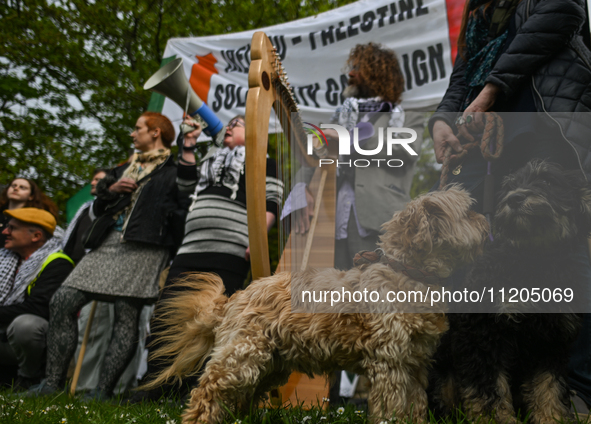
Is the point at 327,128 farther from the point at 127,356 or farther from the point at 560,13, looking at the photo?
the point at 127,356

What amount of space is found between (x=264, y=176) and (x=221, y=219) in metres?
1.19

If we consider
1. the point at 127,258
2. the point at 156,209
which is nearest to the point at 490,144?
the point at 156,209

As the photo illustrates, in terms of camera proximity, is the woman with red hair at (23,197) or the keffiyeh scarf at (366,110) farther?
the woman with red hair at (23,197)

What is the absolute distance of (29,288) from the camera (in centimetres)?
438

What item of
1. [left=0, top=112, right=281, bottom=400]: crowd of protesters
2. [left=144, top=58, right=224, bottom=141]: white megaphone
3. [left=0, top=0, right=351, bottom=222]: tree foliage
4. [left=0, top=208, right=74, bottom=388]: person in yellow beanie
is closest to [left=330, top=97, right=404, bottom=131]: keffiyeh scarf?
[left=0, top=112, right=281, bottom=400]: crowd of protesters

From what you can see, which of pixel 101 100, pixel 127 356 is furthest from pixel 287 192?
pixel 101 100

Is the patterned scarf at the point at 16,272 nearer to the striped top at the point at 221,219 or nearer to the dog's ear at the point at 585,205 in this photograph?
the striped top at the point at 221,219

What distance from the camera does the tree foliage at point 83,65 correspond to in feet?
33.2

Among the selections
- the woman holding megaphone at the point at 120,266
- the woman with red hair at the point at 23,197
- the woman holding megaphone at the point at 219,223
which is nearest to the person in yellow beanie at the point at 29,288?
the woman with red hair at the point at 23,197

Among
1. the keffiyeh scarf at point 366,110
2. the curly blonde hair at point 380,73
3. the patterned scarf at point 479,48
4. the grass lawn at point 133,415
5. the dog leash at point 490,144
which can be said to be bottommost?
the grass lawn at point 133,415

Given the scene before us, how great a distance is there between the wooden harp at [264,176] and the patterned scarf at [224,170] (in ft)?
2.23

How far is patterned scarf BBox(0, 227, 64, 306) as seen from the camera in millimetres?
4453

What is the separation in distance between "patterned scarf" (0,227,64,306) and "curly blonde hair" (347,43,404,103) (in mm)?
3420

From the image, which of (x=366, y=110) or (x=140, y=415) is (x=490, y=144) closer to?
(x=366, y=110)
